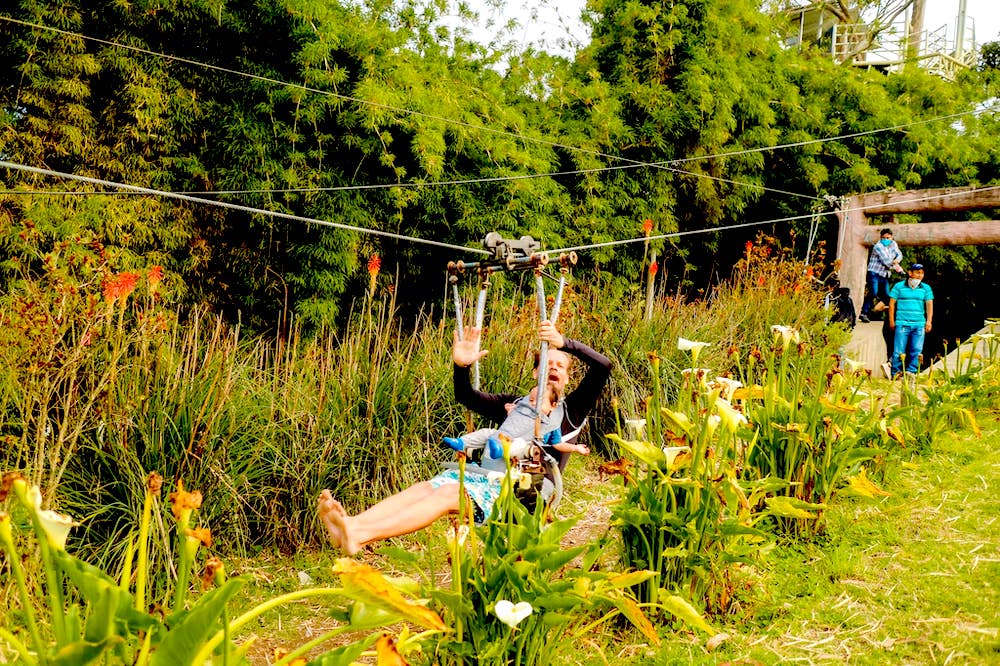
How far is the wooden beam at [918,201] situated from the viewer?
9.89 meters

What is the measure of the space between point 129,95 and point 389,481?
3.85 metres

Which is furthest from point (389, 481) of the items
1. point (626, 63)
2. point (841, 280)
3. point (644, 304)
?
point (841, 280)

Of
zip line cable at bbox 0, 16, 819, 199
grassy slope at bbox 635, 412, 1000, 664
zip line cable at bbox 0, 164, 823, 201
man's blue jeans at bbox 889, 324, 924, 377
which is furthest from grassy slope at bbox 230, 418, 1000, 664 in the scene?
man's blue jeans at bbox 889, 324, 924, 377

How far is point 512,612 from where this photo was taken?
1914 millimetres

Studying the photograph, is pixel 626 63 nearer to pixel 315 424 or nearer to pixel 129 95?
pixel 129 95

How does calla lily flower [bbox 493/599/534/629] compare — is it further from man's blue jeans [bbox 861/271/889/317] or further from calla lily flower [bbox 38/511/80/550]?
man's blue jeans [bbox 861/271/889/317]

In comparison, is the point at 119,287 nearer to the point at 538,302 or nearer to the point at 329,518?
the point at 329,518

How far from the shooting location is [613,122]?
28.7 ft

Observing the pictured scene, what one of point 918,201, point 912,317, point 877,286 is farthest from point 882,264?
point 912,317

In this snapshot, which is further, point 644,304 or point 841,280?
point 841,280

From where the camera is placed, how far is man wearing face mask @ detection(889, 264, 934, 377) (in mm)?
7938

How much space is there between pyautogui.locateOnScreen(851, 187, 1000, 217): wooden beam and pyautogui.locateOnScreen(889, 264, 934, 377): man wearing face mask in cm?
220

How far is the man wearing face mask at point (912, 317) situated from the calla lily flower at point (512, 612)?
7060 millimetres

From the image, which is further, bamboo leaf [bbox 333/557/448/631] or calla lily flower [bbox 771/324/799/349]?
calla lily flower [bbox 771/324/799/349]
